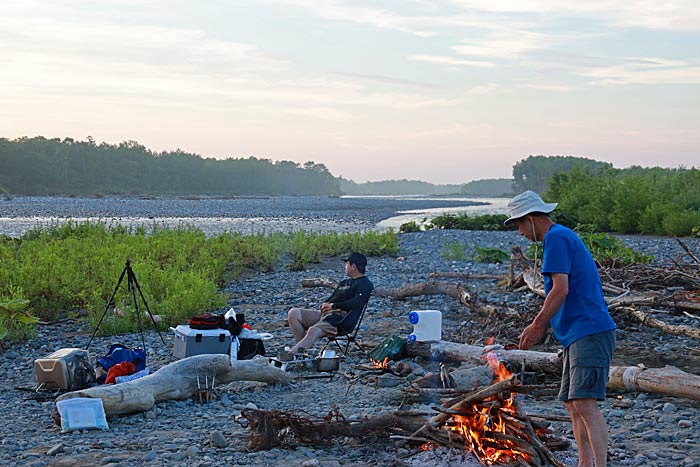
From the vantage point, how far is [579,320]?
13.8 feet

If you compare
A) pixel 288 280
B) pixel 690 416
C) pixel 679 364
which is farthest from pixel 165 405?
pixel 288 280

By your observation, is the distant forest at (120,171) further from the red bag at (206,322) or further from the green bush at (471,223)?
the red bag at (206,322)

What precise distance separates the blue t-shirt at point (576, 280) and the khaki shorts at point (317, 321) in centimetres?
450

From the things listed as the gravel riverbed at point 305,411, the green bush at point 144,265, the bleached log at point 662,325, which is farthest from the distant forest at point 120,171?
the bleached log at point 662,325

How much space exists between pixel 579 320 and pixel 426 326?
3.94m

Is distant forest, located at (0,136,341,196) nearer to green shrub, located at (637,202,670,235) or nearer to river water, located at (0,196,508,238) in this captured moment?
river water, located at (0,196,508,238)

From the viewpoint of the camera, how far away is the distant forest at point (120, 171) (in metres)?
88.1

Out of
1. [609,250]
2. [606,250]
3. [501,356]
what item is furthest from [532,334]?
[609,250]

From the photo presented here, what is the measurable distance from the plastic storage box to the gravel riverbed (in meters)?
0.17

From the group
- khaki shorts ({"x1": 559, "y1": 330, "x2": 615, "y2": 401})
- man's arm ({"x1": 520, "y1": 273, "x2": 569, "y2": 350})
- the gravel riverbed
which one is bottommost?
the gravel riverbed

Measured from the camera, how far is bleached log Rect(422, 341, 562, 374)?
6906mm

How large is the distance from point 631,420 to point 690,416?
1.52ft

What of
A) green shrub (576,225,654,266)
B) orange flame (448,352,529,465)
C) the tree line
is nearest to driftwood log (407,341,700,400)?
orange flame (448,352,529,465)

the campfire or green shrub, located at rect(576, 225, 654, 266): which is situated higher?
green shrub, located at rect(576, 225, 654, 266)
